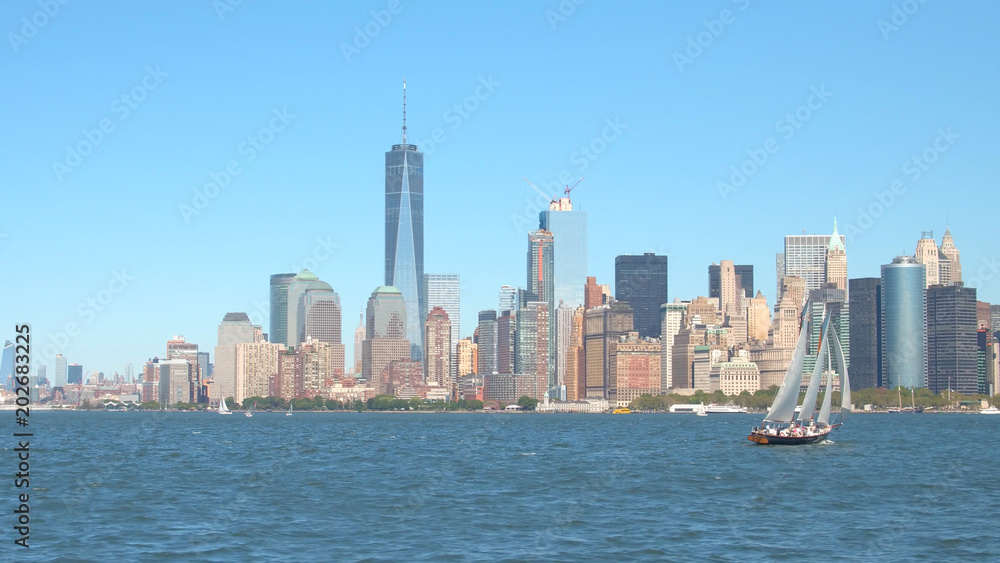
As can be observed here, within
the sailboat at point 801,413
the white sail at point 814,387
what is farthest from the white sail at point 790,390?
the white sail at point 814,387

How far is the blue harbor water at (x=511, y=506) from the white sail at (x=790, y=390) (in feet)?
24.2

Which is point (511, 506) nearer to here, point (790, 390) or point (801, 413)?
point (790, 390)

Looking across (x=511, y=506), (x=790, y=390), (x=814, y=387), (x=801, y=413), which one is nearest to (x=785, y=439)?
(x=790, y=390)

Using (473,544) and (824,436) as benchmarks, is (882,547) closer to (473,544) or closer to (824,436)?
(473,544)

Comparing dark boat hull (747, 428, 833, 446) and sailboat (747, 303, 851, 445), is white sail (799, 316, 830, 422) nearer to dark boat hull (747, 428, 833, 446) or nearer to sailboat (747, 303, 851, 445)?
sailboat (747, 303, 851, 445)

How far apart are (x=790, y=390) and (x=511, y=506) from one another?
5836 centimetres

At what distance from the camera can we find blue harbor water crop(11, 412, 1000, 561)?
171 feet

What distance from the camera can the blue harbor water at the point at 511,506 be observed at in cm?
5212

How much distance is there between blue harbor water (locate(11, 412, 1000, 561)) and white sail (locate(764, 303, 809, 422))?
24.2 ft

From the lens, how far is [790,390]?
389 feet

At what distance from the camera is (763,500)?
69.3 meters

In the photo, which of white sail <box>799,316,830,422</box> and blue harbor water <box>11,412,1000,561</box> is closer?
blue harbor water <box>11,412,1000,561</box>

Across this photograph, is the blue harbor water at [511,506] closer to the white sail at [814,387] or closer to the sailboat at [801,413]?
the sailboat at [801,413]

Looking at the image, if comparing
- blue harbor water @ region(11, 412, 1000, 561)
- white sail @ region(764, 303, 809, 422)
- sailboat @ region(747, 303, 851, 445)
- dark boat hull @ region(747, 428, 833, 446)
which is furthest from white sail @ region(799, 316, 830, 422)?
blue harbor water @ region(11, 412, 1000, 561)
